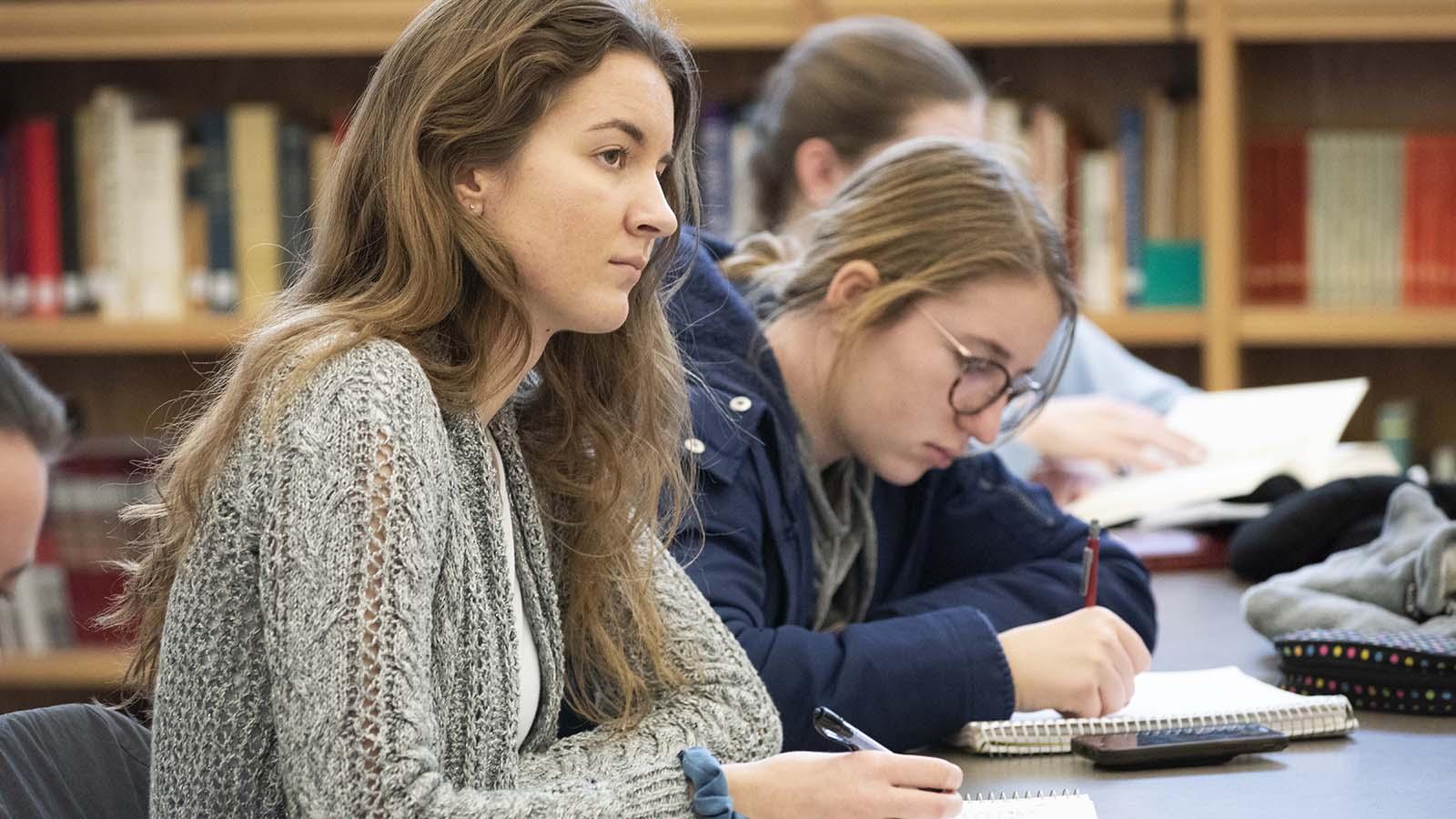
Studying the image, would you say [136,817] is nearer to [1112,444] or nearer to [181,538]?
[181,538]

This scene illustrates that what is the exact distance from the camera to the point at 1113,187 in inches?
112

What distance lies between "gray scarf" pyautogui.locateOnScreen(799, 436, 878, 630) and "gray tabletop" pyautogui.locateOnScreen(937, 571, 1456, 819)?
33 cm

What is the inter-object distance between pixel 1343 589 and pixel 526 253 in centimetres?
84

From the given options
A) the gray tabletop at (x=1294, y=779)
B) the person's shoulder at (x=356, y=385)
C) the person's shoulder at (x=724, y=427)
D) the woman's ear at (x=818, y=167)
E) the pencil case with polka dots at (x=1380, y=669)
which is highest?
the woman's ear at (x=818, y=167)

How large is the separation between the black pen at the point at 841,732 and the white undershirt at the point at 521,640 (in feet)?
0.63

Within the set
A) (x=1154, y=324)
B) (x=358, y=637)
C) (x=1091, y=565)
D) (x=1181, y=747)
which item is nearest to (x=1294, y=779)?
(x=1181, y=747)

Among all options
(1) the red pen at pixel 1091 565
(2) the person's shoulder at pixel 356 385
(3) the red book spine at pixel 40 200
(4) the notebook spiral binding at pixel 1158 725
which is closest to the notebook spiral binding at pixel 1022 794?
(4) the notebook spiral binding at pixel 1158 725

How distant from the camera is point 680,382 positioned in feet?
4.06

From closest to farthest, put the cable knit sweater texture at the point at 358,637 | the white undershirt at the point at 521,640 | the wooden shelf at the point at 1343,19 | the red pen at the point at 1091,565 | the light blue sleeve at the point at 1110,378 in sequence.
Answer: the cable knit sweater texture at the point at 358,637
the white undershirt at the point at 521,640
the red pen at the point at 1091,565
the light blue sleeve at the point at 1110,378
the wooden shelf at the point at 1343,19

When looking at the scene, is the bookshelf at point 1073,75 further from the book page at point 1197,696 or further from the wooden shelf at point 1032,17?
the book page at point 1197,696

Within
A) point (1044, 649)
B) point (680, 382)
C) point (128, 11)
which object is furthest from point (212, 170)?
point (1044, 649)

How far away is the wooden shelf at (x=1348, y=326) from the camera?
272cm

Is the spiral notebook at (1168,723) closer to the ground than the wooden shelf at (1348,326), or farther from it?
closer to the ground

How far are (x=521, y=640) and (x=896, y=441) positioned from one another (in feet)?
1.54
